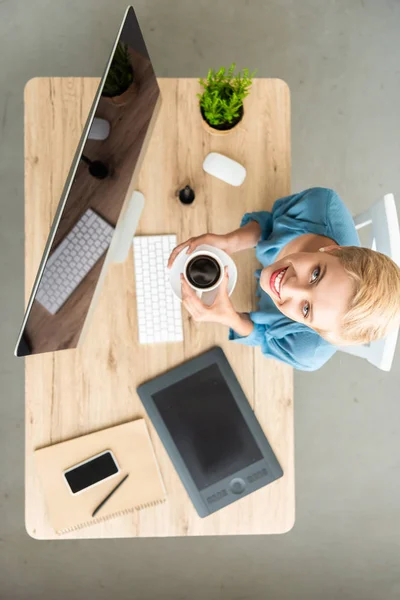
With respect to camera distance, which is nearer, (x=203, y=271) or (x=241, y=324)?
(x=203, y=271)

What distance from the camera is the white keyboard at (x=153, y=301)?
3.96 ft

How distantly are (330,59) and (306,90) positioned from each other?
170 millimetres

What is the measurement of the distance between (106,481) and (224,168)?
837 mm

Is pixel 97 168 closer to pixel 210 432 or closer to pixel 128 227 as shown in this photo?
pixel 128 227

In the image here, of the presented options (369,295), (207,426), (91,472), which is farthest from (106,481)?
(369,295)

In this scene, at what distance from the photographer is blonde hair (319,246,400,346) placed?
851mm

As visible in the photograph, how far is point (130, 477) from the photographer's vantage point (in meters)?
1.19

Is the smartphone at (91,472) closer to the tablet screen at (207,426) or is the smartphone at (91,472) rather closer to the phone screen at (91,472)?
the phone screen at (91,472)

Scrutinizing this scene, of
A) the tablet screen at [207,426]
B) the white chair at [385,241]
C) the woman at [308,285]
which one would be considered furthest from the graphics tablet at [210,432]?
the white chair at [385,241]

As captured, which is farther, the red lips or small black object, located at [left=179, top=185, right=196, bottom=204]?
small black object, located at [left=179, top=185, right=196, bottom=204]

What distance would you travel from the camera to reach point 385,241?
110 centimetres

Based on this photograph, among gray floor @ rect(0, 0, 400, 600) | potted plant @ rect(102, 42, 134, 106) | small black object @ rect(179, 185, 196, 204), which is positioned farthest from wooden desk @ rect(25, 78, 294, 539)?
gray floor @ rect(0, 0, 400, 600)

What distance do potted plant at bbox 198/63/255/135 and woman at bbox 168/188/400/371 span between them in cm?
24

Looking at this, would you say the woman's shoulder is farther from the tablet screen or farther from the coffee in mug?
the tablet screen
